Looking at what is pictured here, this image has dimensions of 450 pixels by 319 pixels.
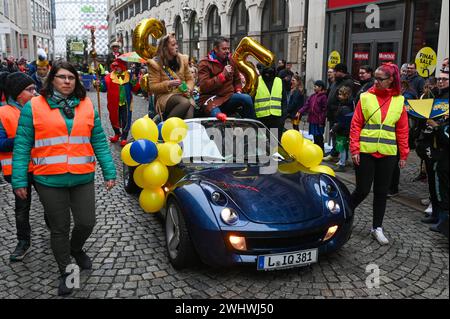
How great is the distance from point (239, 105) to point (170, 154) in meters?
2.25

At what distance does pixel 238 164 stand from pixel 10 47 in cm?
3800

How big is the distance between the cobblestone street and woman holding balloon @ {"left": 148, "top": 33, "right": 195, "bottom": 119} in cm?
155

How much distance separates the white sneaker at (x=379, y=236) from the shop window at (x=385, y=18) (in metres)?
9.24

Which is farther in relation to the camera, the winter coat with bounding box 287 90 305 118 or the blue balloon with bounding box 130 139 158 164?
the winter coat with bounding box 287 90 305 118

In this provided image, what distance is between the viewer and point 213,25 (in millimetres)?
27062

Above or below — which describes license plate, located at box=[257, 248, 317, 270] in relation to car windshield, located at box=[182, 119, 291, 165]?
below

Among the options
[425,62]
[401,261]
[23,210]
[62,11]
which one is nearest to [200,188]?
[23,210]

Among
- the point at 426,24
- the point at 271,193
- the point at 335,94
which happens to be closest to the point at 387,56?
the point at 426,24

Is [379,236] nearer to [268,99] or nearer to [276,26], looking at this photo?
[268,99]

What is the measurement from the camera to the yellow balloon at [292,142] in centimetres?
485

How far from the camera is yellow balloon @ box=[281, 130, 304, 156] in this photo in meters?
4.85

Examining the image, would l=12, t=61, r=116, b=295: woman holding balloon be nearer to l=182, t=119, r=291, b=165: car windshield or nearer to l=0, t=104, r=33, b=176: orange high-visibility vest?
l=0, t=104, r=33, b=176: orange high-visibility vest

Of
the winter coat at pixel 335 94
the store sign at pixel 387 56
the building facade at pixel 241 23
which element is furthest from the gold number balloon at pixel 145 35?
the building facade at pixel 241 23

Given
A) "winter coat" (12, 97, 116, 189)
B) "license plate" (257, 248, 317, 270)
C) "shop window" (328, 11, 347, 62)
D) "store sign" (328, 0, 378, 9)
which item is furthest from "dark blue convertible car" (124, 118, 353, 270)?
"shop window" (328, 11, 347, 62)
